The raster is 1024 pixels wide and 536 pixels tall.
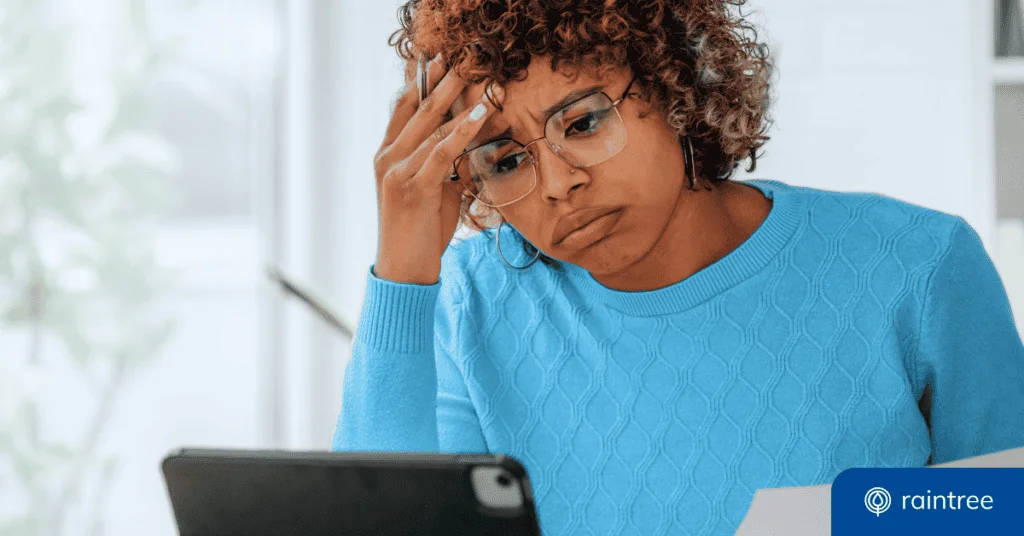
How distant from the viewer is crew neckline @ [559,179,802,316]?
1.17 m

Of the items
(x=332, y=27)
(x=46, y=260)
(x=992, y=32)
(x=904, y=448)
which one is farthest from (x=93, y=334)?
(x=992, y=32)

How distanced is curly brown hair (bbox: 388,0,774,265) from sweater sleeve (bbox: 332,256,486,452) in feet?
0.88

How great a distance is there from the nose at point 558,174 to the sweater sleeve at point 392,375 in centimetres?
20

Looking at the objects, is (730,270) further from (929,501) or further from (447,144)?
(929,501)

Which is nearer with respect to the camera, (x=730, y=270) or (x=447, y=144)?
(x=447, y=144)

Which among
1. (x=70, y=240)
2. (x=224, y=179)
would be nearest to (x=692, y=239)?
(x=70, y=240)

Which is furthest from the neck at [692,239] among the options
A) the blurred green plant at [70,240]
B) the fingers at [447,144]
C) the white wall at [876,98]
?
the blurred green plant at [70,240]

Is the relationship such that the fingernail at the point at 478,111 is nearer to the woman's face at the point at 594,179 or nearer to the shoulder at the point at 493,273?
the woman's face at the point at 594,179

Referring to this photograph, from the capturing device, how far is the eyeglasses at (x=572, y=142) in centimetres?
102

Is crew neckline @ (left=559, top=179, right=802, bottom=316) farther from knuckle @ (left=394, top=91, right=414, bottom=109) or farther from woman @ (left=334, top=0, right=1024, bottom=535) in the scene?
knuckle @ (left=394, top=91, right=414, bottom=109)

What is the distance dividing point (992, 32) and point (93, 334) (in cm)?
207

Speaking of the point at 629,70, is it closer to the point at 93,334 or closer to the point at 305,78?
the point at 93,334

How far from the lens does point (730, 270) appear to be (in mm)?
1171

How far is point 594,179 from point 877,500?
25.1 inches
